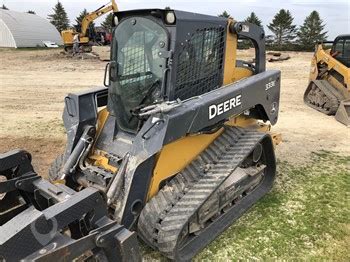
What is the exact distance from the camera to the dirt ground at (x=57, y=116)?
7410mm

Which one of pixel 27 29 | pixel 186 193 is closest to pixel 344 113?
pixel 186 193

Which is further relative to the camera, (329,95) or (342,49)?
(342,49)

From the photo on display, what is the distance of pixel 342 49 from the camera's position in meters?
10.5

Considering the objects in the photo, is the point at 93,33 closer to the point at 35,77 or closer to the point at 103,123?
the point at 35,77

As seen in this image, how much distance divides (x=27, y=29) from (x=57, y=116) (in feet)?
103

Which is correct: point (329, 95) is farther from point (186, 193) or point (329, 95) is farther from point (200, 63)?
point (186, 193)

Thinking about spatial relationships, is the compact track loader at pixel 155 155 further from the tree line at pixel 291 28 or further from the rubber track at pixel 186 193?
the tree line at pixel 291 28

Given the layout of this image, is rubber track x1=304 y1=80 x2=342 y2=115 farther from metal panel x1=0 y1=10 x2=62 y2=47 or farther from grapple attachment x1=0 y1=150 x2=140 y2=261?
metal panel x1=0 y1=10 x2=62 y2=47

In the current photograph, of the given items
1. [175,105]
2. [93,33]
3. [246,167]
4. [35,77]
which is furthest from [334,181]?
[93,33]

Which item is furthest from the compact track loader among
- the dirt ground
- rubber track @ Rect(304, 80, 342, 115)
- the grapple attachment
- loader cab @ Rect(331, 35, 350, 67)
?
loader cab @ Rect(331, 35, 350, 67)

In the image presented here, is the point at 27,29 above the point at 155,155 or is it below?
below

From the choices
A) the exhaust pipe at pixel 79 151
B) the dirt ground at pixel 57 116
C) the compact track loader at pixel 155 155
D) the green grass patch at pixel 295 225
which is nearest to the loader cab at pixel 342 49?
the dirt ground at pixel 57 116

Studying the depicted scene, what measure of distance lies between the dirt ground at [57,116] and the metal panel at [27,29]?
714 inches

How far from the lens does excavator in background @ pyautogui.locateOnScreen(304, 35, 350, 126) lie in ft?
32.1
